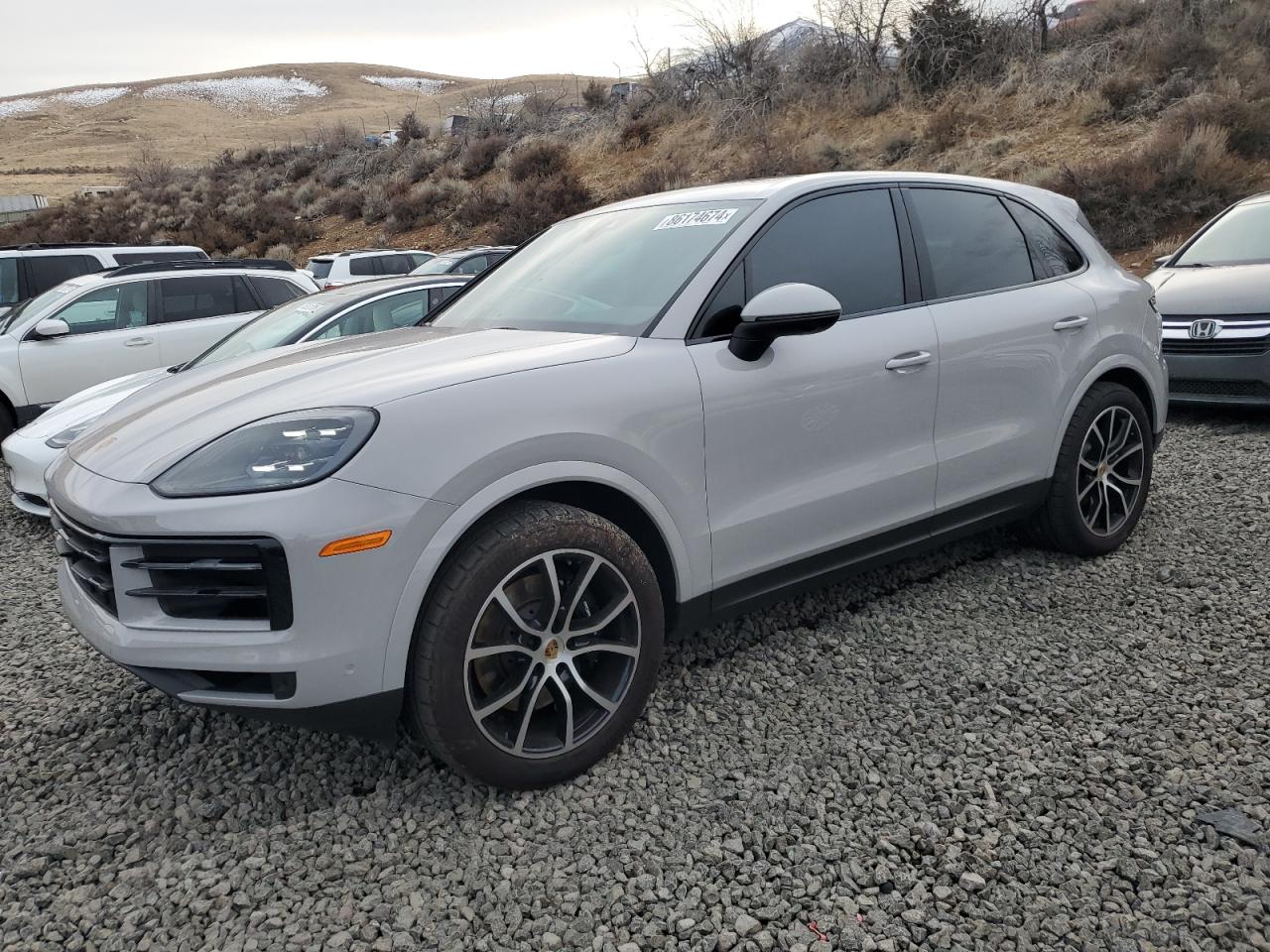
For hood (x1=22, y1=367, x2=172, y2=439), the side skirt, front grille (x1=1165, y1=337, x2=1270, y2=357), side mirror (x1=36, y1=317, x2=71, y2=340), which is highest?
side mirror (x1=36, y1=317, x2=71, y2=340)

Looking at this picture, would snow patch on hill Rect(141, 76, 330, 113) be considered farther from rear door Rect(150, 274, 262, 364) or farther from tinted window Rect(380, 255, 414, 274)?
rear door Rect(150, 274, 262, 364)

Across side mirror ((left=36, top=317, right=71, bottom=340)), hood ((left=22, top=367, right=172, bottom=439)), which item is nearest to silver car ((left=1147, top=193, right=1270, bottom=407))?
hood ((left=22, top=367, right=172, bottom=439))

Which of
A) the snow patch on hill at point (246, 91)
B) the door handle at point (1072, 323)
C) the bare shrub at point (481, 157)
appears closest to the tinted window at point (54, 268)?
the door handle at point (1072, 323)

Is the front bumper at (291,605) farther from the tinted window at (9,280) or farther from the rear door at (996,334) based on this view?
the tinted window at (9,280)

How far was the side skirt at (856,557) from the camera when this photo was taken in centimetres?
306

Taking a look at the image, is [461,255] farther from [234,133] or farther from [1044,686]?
[234,133]

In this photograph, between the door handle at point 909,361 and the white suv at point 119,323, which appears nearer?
the door handle at point 909,361

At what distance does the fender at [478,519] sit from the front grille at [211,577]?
280 millimetres

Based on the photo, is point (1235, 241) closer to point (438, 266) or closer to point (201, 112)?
point (438, 266)

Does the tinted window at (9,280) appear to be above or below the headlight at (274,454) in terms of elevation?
above

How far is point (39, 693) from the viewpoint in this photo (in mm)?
3492

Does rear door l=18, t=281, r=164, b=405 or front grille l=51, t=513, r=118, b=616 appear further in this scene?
rear door l=18, t=281, r=164, b=405

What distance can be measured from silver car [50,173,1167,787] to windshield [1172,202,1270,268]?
14.1 feet

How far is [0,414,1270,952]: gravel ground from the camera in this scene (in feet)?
7.31
